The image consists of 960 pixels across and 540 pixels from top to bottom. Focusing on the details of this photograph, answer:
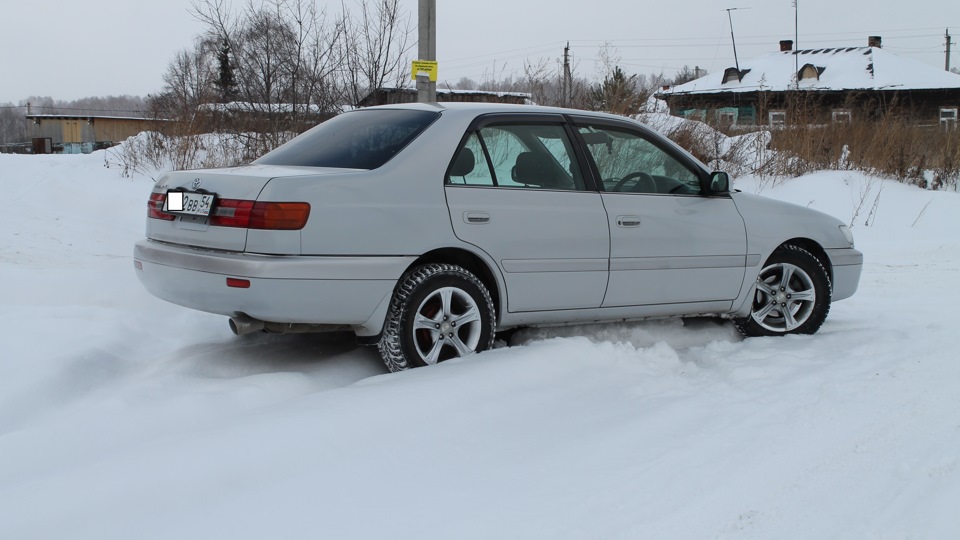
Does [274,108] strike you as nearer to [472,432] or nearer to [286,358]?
[286,358]

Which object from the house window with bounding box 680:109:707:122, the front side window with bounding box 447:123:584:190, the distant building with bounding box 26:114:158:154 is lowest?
the front side window with bounding box 447:123:584:190

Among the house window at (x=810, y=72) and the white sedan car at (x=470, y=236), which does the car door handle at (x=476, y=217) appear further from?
the house window at (x=810, y=72)

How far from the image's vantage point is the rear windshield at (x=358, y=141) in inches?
174

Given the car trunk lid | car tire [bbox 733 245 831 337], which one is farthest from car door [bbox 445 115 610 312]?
car tire [bbox 733 245 831 337]

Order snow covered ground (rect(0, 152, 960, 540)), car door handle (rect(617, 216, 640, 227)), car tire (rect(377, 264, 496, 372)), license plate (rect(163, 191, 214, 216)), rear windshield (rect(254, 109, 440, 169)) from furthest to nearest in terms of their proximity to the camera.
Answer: car door handle (rect(617, 216, 640, 227)) → rear windshield (rect(254, 109, 440, 169)) → car tire (rect(377, 264, 496, 372)) → license plate (rect(163, 191, 214, 216)) → snow covered ground (rect(0, 152, 960, 540))

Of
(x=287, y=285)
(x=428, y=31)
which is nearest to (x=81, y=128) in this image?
(x=428, y=31)

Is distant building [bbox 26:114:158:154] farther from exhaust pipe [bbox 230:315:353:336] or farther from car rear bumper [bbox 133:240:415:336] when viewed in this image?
exhaust pipe [bbox 230:315:353:336]

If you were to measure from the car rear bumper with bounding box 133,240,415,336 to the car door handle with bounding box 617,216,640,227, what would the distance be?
1.41m

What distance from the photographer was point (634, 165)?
5336mm

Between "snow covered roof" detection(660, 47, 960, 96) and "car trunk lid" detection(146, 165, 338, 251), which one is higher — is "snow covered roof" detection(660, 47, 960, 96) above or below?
above

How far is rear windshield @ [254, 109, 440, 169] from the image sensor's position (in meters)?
4.42

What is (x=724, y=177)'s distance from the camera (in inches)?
210

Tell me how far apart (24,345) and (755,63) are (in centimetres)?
5331

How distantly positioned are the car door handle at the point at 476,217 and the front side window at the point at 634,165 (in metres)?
0.94
